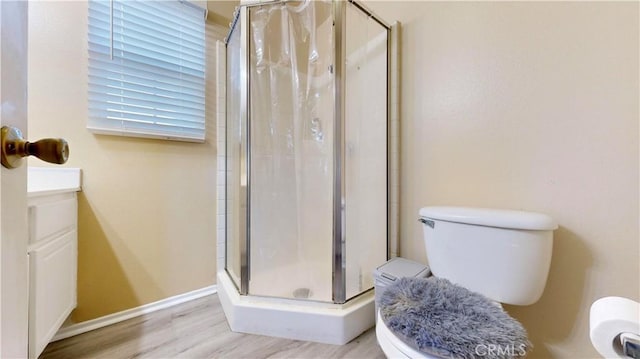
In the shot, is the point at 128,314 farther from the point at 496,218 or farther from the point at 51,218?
the point at 496,218

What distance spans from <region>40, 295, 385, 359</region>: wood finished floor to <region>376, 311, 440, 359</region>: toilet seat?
1.59 ft

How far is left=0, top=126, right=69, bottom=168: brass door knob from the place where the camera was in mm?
339

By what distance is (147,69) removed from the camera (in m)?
1.45

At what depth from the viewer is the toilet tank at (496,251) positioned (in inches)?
35.1

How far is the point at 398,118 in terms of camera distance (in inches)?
58.6

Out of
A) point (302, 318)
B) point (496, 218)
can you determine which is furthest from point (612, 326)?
point (302, 318)

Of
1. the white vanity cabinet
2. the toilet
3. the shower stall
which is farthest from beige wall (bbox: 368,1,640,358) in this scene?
the white vanity cabinet

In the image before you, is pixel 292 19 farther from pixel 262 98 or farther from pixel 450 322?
pixel 450 322

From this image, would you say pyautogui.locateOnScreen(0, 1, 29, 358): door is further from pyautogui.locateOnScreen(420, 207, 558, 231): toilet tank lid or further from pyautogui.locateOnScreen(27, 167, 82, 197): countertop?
pyautogui.locateOnScreen(420, 207, 558, 231): toilet tank lid

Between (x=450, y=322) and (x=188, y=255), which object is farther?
(x=188, y=255)

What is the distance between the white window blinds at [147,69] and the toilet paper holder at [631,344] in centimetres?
179

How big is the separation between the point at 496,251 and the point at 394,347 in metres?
0.53

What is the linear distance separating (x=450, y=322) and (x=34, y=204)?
134 centimetres

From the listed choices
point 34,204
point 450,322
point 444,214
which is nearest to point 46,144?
→ point 34,204
